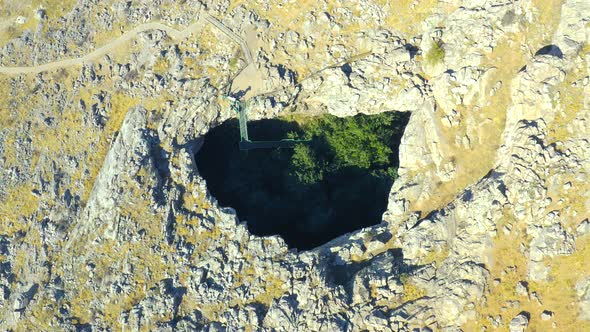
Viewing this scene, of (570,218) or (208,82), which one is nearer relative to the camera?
(570,218)

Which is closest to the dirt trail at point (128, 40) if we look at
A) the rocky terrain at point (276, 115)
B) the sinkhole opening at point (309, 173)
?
the rocky terrain at point (276, 115)

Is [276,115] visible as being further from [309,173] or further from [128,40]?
[128,40]

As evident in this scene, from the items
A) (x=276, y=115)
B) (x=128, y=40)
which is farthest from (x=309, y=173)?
(x=128, y=40)

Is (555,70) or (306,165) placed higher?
(555,70)

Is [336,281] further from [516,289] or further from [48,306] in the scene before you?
[48,306]

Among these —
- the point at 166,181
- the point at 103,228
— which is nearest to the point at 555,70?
the point at 166,181

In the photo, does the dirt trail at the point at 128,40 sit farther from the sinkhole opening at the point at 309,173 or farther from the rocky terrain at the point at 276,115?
the sinkhole opening at the point at 309,173

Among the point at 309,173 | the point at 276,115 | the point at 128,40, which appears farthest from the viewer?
the point at 128,40
